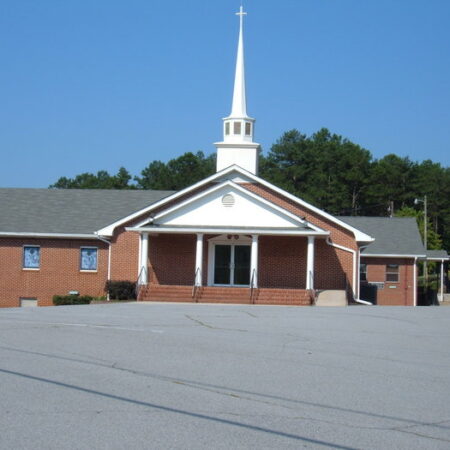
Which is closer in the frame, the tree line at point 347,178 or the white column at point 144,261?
the white column at point 144,261

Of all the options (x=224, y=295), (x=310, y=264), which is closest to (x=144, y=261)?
(x=224, y=295)

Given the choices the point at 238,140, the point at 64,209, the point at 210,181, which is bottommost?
the point at 64,209

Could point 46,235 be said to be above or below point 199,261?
above

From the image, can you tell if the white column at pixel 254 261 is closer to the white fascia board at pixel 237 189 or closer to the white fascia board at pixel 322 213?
the white fascia board at pixel 237 189

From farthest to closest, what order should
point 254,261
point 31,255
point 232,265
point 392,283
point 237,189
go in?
point 392,283
point 31,255
point 232,265
point 237,189
point 254,261

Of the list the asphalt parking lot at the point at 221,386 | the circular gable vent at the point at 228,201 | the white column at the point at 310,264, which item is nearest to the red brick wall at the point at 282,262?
the white column at the point at 310,264

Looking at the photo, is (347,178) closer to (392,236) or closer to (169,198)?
(392,236)

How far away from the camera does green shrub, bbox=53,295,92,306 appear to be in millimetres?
31469

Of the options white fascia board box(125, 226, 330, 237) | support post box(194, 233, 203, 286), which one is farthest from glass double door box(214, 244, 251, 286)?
white fascia board box(125, 226, 330, 237)

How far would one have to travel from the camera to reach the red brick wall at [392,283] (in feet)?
128

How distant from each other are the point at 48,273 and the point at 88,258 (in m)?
1.85

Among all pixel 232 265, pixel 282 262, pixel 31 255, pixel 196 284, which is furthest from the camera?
pixel 31 255

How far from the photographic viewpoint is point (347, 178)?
7781 cm

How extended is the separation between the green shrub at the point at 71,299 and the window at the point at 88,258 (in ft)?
6.29
